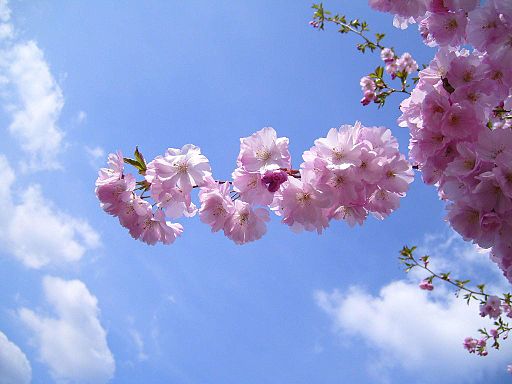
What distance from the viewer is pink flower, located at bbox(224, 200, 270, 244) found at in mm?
1987

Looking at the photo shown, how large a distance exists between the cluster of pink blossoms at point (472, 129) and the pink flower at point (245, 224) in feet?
2.90

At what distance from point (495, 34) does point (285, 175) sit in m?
1.24

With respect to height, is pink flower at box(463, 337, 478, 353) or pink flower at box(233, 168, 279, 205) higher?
pink flower at box(463, 337, 478, 353)

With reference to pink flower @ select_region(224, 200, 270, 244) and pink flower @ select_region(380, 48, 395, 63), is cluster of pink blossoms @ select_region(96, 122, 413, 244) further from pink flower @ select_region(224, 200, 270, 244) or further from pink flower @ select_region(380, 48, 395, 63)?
pink flower @ select_region(380, 48, 395, 63)

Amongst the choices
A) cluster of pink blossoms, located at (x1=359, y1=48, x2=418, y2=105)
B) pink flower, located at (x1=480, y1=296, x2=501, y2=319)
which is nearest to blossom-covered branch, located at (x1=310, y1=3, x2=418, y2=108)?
cluster of pink blossoms, located at (x1=359, y1=48, x2=418, y2=105)

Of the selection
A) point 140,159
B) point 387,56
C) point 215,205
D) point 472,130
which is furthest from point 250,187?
point 387,56

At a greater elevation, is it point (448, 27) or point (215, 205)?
point (448, 27)

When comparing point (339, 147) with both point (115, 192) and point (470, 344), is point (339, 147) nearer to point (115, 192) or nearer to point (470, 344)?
point (115, 192)

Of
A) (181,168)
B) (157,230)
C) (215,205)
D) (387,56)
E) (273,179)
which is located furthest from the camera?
(387,56)

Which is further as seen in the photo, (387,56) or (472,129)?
(387,56)

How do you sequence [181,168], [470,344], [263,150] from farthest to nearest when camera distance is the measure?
[470,344]
[181,168]
[263,150]

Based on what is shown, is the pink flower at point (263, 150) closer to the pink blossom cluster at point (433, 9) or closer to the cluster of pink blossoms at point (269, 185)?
the cluster of pink blossoms at point (269, 185)

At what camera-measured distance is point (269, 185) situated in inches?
65.5

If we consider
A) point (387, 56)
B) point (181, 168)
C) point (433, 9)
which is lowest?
point (181, 168)
